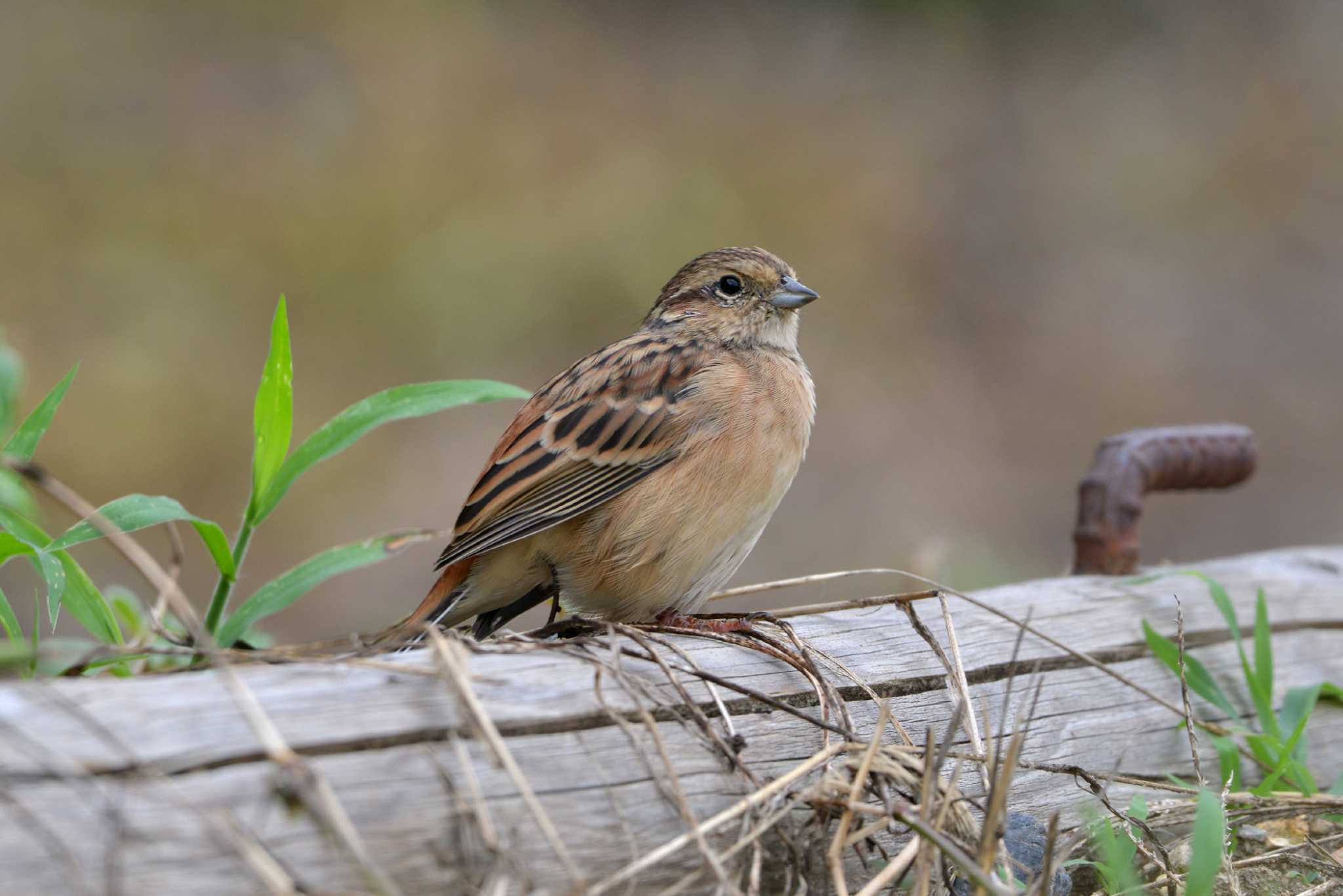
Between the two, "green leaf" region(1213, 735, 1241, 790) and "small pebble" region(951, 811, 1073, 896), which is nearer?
"small pebble" region(951, 811, 1073, 896)

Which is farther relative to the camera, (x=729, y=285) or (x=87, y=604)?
(x=729, y=285)

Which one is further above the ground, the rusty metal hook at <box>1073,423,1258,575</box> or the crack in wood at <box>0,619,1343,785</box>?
the rusty metal hook at <box>1073,423,1258,575</box>

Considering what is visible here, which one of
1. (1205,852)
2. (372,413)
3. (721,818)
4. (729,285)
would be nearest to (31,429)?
(372,413)

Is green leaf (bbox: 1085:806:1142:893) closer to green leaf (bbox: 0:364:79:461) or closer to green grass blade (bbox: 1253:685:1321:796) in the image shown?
green grass blade (bbox: 1253:685:1321:796)

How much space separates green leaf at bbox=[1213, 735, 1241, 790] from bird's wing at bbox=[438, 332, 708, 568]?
1.61 m

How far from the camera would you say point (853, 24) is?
1220 centimetres

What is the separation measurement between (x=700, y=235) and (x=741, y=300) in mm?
5325

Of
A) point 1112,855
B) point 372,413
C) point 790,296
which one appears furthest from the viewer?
point 790,296

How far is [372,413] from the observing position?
305cm

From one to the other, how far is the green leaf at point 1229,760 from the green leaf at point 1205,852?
0.87 meters

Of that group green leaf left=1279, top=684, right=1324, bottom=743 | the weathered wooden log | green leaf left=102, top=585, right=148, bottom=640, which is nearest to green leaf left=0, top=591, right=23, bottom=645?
green leaf left=102, top=585, right=148, bottom=640

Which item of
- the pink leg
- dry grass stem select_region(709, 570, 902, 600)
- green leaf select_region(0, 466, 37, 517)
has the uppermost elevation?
dry grass stem select_region(709, 570, 902, 600)

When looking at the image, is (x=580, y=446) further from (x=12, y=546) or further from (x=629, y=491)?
(x=12, y=546)

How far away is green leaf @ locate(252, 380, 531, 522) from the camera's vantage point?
297 cm
